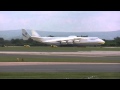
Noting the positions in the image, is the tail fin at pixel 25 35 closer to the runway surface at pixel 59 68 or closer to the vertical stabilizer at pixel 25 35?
the vertical stabilizer at pixel 25 35

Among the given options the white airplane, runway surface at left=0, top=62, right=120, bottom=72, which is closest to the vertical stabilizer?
the white airplane

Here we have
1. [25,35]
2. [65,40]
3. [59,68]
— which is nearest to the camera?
[59,68]

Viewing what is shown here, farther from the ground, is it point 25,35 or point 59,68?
point 25,35

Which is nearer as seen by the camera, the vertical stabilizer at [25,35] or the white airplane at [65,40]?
the vertical stabilizer at [25,35]

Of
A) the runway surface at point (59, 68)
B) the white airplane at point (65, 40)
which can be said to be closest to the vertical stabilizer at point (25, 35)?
the white airplane at point (65, 40)

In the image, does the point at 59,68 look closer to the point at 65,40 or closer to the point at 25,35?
the point at 25,35

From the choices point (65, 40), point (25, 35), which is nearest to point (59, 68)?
point (25, 35)
